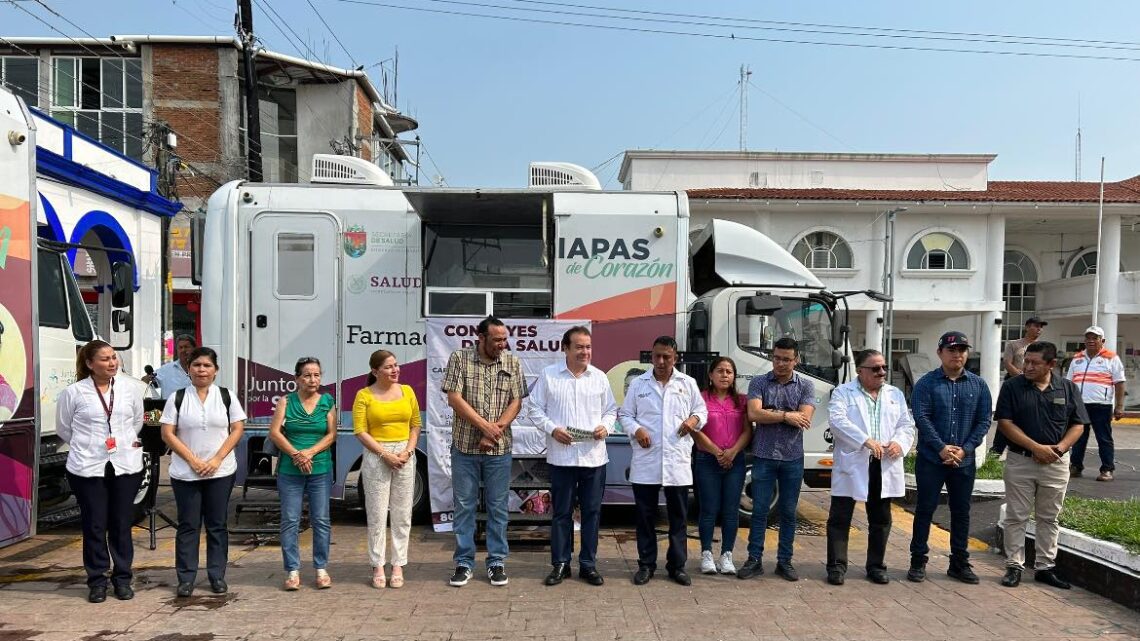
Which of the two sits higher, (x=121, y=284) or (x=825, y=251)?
(x=825, y=251)

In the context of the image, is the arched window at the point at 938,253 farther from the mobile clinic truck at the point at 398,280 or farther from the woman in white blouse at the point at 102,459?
the woman in white blouse at the point at 102,459

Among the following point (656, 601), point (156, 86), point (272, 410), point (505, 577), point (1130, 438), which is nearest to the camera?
point (656, 601)

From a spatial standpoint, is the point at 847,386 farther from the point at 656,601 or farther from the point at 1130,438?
the point at 1130,438

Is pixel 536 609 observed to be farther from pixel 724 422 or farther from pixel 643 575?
pixel 724 422

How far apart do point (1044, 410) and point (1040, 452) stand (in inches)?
12.9

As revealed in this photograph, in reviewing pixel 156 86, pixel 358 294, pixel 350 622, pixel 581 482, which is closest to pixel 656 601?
pixel 581 482

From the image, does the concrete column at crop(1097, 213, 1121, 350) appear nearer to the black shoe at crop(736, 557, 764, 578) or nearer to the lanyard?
the black shoe at crop(736, 557, 764, 578)

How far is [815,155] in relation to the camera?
25453 mm

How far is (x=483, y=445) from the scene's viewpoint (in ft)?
20.1

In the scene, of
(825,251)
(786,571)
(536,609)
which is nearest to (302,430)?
(536,609)

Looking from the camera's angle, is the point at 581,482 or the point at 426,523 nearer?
the point at 581,482

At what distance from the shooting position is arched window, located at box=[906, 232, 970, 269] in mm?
23062

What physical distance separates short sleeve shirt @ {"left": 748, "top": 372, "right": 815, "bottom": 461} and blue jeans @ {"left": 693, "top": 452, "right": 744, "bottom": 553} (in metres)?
0.22

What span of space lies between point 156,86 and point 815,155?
2000cm
